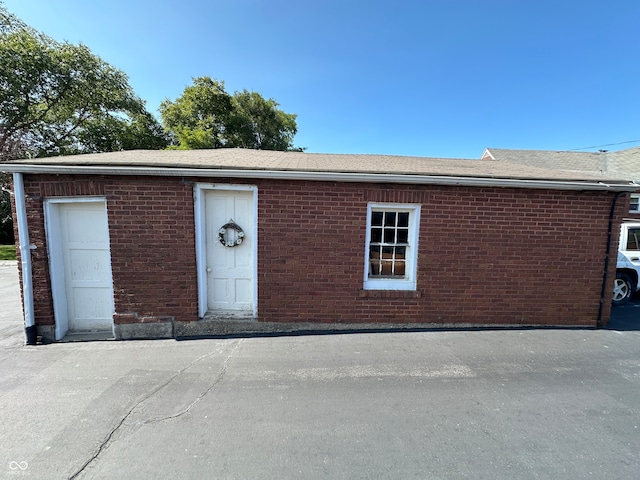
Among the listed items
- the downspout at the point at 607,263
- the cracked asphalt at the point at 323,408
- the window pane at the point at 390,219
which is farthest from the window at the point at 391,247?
the downspout at the point at 607,263

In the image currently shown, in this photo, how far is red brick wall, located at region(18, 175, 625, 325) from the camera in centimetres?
434

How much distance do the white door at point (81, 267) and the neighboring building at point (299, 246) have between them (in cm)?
2

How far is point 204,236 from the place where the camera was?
4.57 metres

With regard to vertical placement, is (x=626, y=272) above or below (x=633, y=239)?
below

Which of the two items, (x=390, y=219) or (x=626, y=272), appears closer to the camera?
(x=390, y=219)

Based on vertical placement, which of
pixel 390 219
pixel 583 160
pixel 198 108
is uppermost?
pixel 198 108

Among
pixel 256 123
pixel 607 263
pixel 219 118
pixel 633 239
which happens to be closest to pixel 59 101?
pixel 219 118

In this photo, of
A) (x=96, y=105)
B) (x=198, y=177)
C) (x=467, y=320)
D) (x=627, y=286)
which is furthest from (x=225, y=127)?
(x=627, y=286)

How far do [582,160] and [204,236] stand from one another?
77.3 feet

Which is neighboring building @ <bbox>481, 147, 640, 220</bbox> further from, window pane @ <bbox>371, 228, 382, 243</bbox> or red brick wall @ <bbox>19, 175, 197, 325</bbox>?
red brick wall @ <bbox>19, 175, 197, 325</bbox>

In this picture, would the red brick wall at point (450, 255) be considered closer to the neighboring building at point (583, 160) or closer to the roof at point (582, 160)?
the roof at point (582, 160)

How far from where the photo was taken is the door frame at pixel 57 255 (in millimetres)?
4246

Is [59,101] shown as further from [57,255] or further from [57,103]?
[57,255]

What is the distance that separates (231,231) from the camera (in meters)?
4.61
